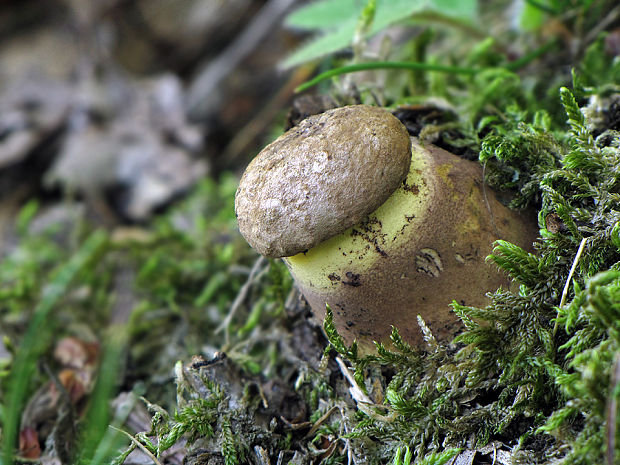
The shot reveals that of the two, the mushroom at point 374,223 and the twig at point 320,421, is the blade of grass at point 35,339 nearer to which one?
the twig at point 320,421

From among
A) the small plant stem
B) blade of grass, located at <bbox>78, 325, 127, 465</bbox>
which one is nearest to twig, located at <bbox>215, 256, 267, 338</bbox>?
blade of grass, located at <bbox>78, 325, 127, 465</bbox>

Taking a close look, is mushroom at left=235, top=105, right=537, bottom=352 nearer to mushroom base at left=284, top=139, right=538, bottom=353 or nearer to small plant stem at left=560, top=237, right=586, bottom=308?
mushroom base at left=284, top=139, right=538, bottom=353

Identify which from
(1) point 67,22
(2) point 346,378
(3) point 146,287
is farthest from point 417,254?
(1) point 67,22

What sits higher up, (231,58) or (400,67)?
(400,67)

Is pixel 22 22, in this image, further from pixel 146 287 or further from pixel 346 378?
pixel 346 378

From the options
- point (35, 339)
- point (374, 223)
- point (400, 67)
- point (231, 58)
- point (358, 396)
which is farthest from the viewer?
point (231, 58)

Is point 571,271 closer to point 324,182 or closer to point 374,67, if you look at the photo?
point 324,182

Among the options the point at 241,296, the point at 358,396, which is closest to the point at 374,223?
the point at 358,396
